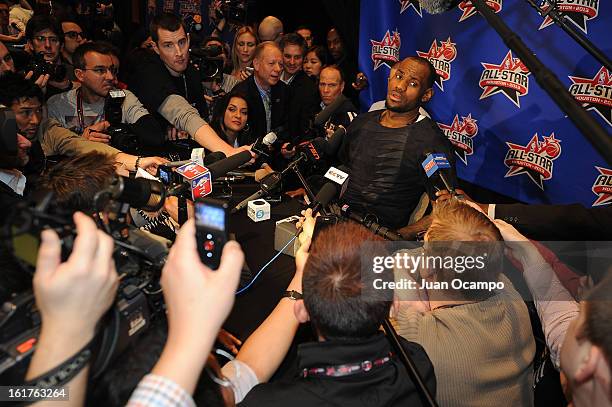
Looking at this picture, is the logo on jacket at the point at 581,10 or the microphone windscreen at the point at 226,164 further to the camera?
the logo on jacket at the point at 581,10

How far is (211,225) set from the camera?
0.88 m

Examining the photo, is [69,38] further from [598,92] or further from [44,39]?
[598,92]

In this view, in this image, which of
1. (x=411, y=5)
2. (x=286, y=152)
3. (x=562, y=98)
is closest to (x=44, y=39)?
(x=286, y=152)

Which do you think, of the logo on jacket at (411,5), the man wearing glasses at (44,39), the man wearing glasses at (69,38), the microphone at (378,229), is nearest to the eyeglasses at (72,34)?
the man wearing glasses at (69,38)

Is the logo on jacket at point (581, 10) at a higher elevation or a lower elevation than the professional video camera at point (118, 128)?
higher

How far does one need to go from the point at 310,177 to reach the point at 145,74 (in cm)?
129

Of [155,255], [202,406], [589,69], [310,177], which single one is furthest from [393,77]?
[202,406]

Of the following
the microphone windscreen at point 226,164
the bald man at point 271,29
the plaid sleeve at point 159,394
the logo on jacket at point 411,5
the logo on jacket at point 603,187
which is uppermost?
the logo on jacket at point 411,5

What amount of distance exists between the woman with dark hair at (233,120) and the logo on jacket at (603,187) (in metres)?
2.17

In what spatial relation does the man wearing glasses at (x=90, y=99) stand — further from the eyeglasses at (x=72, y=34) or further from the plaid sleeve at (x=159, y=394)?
the plaid sleeve at (x=159, y=394)

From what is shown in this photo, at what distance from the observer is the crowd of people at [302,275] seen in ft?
2.31

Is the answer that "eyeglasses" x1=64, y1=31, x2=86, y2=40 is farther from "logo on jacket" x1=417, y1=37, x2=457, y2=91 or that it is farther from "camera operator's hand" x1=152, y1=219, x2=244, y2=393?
"camera operator's hand" x1=152, y1=219, x2=244, y2=393

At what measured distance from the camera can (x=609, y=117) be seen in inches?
101

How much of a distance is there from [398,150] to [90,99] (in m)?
1.99
